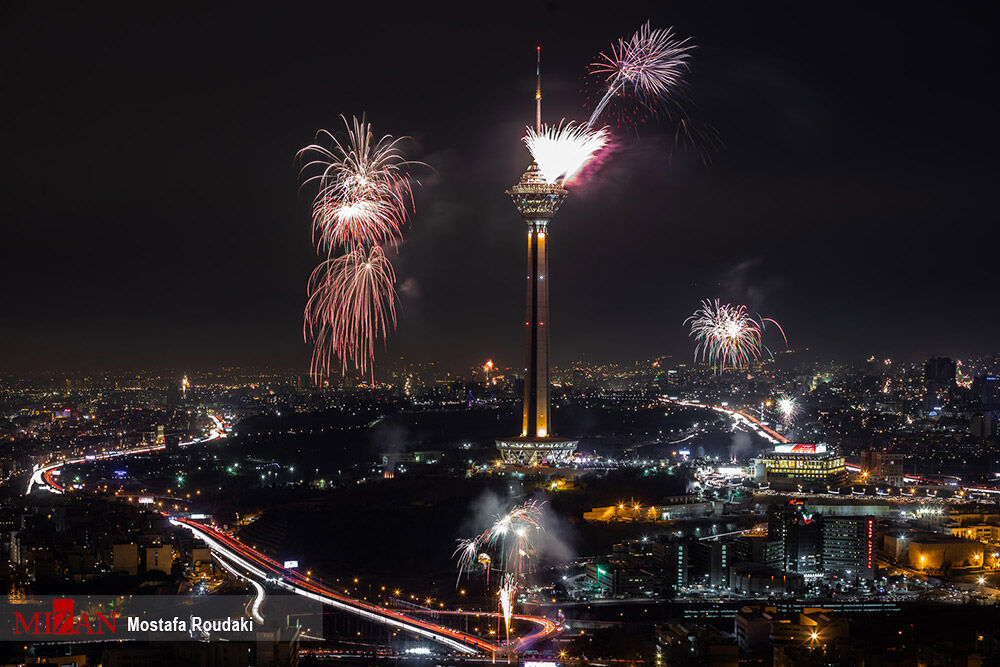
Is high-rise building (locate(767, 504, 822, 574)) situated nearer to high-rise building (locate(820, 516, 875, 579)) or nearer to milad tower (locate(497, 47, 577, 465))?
high-rise building (locate(820, 516, 875, 579))

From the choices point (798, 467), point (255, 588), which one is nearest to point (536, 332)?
point (798, 467)

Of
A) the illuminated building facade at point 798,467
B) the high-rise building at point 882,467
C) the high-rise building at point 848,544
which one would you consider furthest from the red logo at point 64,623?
the high-rise building at point 882,467

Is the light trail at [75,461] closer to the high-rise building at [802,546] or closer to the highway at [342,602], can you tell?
the highway at [342,602]

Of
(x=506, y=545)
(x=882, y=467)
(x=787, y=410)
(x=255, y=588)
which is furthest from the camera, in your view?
(x=787, y=410)

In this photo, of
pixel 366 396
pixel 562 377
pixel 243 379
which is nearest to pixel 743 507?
pixel 366 396

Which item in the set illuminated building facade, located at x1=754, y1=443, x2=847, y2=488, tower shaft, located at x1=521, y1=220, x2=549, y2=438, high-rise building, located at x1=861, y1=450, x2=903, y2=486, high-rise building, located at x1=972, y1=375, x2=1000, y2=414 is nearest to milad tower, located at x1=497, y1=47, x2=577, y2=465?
tower shaft, located at x1=521, y1=220, x2=549, y2=438

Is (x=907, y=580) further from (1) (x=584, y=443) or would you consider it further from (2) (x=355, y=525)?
(1) (x=584, y=443)

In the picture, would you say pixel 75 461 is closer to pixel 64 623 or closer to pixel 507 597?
pixel 64 623
